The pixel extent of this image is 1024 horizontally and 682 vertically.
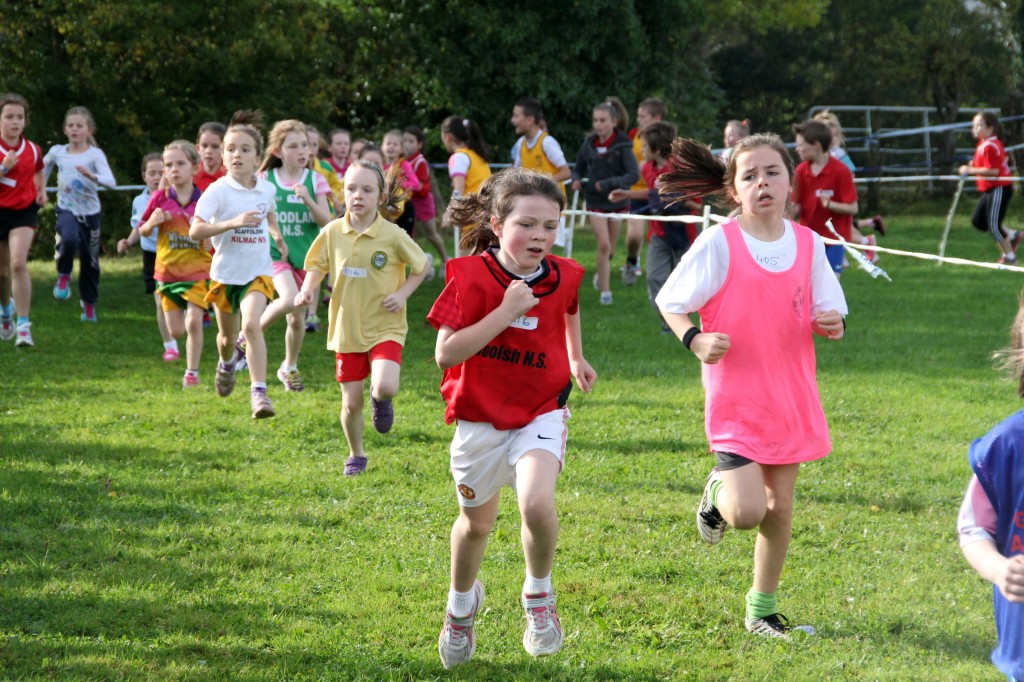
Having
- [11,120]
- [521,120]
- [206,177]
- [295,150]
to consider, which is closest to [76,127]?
[11,120]

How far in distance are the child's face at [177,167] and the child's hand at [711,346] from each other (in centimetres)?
659

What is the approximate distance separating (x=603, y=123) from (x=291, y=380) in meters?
5.65

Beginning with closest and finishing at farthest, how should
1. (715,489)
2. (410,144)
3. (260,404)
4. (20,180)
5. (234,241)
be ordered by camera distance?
(715,489) → (260,404) → (234,241) → (20,180) → (410,144)

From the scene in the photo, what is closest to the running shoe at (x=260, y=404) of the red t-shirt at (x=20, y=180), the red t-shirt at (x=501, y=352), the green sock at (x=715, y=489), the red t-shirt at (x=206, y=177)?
the red t-shirt at (x=206, y=177)

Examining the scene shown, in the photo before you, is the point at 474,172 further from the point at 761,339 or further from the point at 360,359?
the point at 761,339

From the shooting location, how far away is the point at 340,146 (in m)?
15.1

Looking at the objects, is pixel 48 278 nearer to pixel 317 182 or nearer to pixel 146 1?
pixel 146 1

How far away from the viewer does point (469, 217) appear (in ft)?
16.2

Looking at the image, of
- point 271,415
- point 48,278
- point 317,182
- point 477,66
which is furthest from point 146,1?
point 271,415

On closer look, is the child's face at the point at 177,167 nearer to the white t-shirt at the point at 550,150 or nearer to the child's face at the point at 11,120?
the child's face at the point at 11,120

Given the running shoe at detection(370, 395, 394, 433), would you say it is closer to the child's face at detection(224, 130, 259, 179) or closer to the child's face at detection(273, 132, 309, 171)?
the child's face at detection(224, 130, 259, 179)

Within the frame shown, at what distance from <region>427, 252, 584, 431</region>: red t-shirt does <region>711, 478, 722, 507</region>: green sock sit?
0.76 meters

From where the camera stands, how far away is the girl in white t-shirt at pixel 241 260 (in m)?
8.73

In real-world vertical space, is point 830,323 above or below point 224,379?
above
